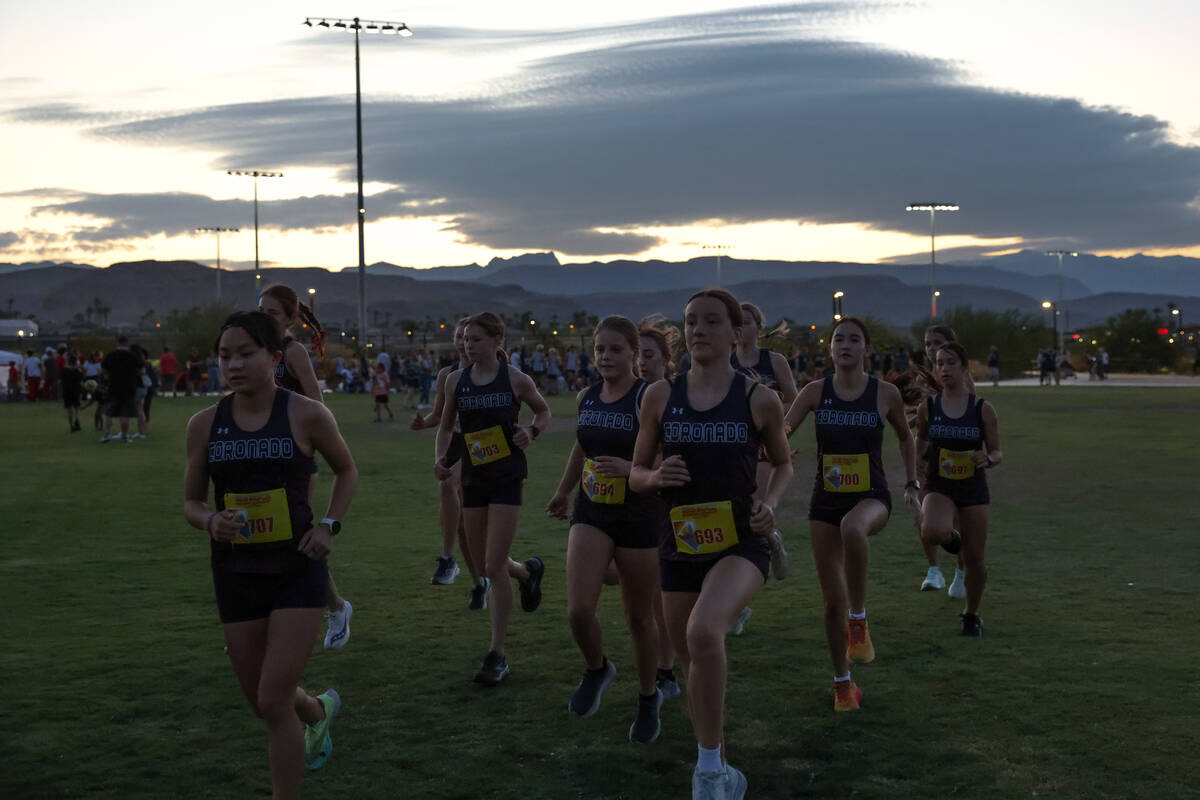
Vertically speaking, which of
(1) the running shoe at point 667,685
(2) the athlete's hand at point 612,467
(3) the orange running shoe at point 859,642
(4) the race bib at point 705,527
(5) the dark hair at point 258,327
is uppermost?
(5) the dark hair at point 258,327

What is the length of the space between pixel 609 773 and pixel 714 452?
1479mm

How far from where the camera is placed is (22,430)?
28.6 metres

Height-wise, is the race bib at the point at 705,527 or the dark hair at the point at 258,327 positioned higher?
the dark hair at the point at 258,327

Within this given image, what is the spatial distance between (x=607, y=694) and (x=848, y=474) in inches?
66.8

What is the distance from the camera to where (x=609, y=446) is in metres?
6.14

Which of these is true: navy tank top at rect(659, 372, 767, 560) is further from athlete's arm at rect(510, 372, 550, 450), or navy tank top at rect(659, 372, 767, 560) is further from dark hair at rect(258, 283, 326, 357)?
dark hair at rect(258, 283, 326, 357)

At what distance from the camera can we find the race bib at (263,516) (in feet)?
14.7

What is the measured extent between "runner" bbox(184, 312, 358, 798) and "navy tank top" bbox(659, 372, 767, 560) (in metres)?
1.29

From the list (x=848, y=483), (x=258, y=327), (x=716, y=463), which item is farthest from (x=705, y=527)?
(x=848, y=483)

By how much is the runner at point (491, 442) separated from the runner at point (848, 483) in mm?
1597

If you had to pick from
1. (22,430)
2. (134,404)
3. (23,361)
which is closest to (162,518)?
(134,404)

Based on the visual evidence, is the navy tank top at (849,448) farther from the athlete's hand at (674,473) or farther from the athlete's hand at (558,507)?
the athlete's hand at (674,473)

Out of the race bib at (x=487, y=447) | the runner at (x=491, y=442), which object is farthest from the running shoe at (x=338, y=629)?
the race bib at (x=487, y=447)

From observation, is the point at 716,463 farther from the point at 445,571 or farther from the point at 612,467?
the point at 445,571
